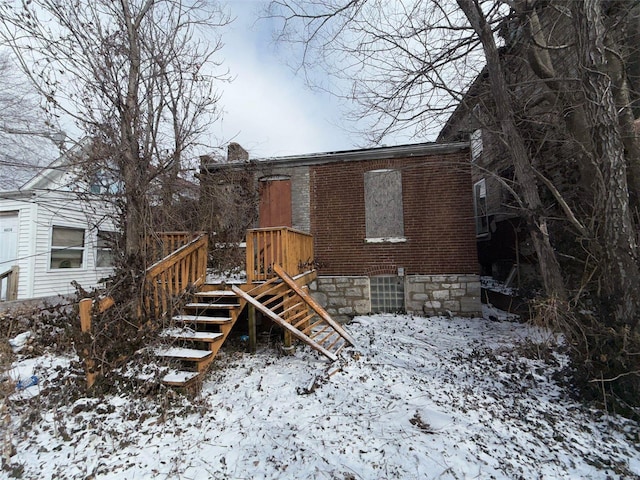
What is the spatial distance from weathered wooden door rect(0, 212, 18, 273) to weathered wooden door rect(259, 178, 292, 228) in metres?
7.31

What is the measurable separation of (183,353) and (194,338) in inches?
9.4

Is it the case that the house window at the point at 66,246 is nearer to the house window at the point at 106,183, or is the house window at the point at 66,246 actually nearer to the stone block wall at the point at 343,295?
the house window at the point at 106,183

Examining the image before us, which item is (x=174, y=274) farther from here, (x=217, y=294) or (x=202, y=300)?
(x=217, y=294)

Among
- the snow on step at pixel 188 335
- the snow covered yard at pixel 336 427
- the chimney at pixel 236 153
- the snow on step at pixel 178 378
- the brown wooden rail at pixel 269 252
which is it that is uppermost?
the chimney at pixel 236 153

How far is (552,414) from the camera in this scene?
11.0 feet

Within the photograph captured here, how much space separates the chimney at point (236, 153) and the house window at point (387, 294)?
18.1ft

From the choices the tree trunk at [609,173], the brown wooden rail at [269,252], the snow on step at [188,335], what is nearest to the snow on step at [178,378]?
the snow on step at [188,335]

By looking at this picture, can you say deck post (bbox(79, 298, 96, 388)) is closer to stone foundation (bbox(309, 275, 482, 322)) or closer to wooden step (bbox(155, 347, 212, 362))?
wooden step (bbox(155, 347, 212, 362))

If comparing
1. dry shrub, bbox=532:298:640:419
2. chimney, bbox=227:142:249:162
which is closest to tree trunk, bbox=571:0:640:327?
dry shrub, bbox=532:298:640:419

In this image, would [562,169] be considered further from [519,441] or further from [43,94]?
[43,94]

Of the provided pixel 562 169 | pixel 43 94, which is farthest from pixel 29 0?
pixel 562 169

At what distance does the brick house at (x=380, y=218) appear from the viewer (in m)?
7.73

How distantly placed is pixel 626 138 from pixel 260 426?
766cm

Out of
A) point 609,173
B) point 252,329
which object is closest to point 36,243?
point 252,329
